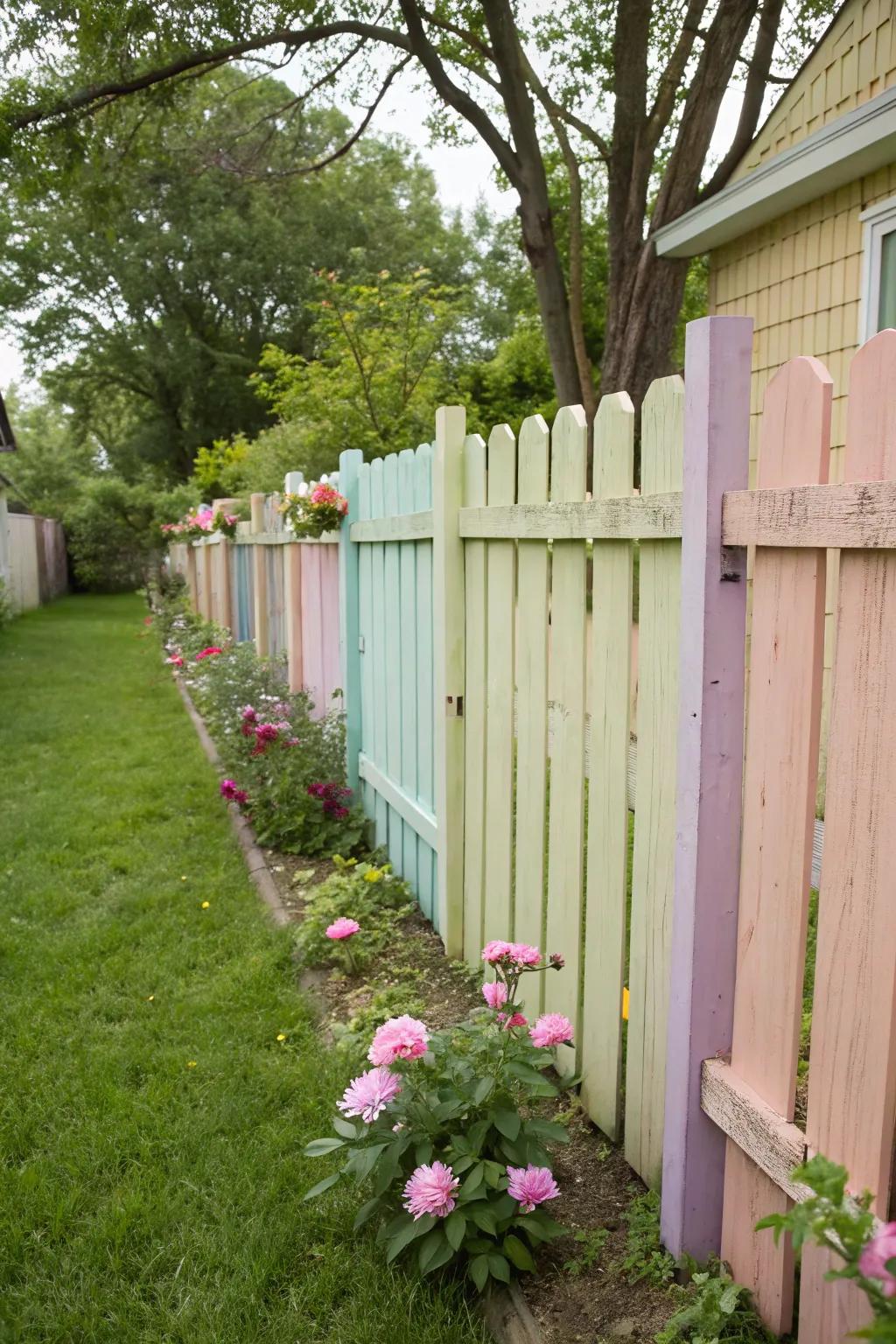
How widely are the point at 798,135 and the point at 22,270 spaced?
3020 centimetres

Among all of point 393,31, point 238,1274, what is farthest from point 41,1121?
point 393,31

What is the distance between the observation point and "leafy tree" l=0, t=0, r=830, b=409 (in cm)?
851

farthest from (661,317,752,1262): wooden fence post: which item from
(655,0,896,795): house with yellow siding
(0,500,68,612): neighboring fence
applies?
(0,500,68,612): neighboring fence

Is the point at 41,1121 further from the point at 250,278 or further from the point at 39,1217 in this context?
the point at 250,278

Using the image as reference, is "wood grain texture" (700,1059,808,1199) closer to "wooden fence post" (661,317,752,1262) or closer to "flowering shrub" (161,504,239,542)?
"wooden fence post" (661,317,752,1262)

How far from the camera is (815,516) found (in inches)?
61.3

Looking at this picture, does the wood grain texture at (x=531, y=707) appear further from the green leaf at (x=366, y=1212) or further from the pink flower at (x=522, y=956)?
the green leaf at (x=366, y=1212)

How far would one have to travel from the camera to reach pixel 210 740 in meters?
7.77

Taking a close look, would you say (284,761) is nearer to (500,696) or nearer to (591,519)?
(500,696)

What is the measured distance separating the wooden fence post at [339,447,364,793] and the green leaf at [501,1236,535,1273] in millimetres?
3267

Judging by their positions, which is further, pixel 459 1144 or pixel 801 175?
pixel 801 175

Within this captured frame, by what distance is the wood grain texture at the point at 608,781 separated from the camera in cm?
229

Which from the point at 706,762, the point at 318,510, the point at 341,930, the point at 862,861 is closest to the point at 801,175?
the point at 318,510

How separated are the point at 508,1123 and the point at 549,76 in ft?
42.3
